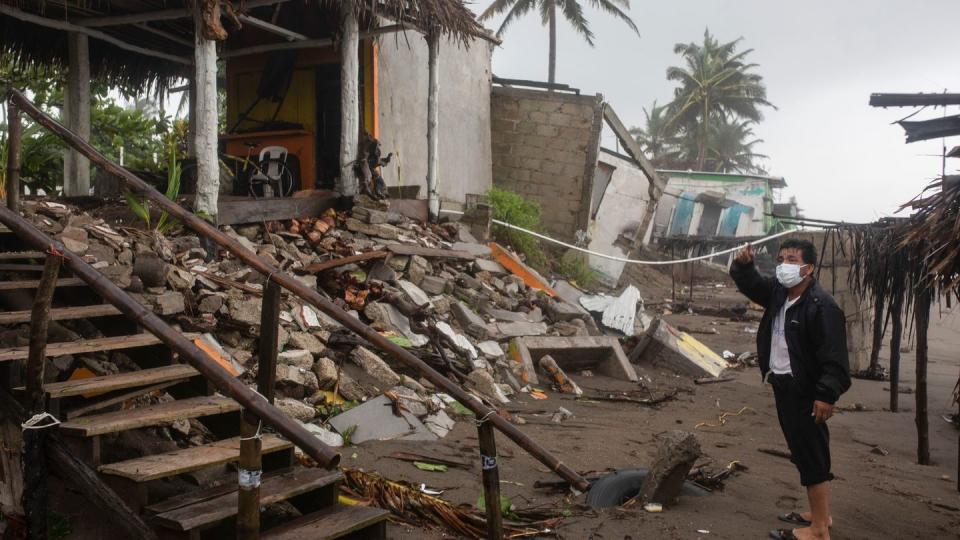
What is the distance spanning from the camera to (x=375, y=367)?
6805mm

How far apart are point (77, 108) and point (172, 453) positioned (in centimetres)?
905

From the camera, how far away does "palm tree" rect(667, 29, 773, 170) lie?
132 feet

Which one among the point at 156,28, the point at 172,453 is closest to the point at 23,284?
the point at 172,453

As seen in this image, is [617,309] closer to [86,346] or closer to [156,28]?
[156,28]

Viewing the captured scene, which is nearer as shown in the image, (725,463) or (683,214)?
(725,463)

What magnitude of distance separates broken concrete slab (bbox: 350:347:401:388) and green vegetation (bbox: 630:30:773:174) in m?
35.3

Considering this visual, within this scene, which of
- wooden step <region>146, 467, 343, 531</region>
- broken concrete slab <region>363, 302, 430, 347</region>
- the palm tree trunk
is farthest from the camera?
the palm tree trunk

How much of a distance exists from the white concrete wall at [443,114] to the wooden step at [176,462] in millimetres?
8691

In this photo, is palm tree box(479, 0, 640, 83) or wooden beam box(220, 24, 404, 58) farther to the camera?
palm tree box(479, 0, 640, 83)

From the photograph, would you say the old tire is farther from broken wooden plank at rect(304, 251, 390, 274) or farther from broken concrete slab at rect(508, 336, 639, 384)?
broken wooden plank at rect(304, 251, 390, 274)

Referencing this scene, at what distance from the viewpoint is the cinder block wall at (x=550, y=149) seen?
52.6 ft

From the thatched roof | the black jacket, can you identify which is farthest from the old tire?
the thatched roof

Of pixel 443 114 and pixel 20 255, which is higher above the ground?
pixel 443 114

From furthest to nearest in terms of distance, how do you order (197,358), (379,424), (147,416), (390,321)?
1. (390,321)
2. (379,424)
3. (147,416)
4. (197,358)
